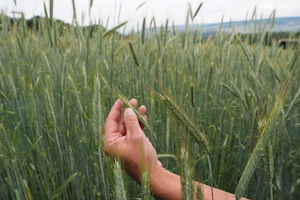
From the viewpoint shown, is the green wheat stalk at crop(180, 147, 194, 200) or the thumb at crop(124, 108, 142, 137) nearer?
the green wheat stalk at crop(180, 147, 194, 200)

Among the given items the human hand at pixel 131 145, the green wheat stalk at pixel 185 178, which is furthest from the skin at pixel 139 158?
the green wheat stalk at pixel 185 178

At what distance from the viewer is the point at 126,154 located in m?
1.01

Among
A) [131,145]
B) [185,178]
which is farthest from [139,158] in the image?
[185,178]

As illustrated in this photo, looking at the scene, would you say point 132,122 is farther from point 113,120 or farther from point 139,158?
point 113,120

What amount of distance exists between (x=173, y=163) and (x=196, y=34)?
138cm

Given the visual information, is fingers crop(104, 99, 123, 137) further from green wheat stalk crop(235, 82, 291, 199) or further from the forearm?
green wheat stalk crop(235, 82, 291, 199)

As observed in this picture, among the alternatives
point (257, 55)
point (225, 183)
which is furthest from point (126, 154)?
point (257, 55)

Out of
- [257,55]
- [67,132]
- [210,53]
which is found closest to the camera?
[67,132]

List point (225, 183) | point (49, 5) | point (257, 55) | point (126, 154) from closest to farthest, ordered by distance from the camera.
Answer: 1. point (126, 154)
2. point (49, 5)
3. point (225, 183)
4. point (257, 55)

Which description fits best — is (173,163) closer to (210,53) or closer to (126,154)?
(126,154)

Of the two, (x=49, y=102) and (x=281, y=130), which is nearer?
(x=49, y=102)

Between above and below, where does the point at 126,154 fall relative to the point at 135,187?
above

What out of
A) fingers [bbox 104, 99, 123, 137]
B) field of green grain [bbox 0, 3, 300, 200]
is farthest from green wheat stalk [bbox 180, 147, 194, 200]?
fingers [bbox 104, 99, 123, 137]

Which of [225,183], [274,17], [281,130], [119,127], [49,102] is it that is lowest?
[225,183]
